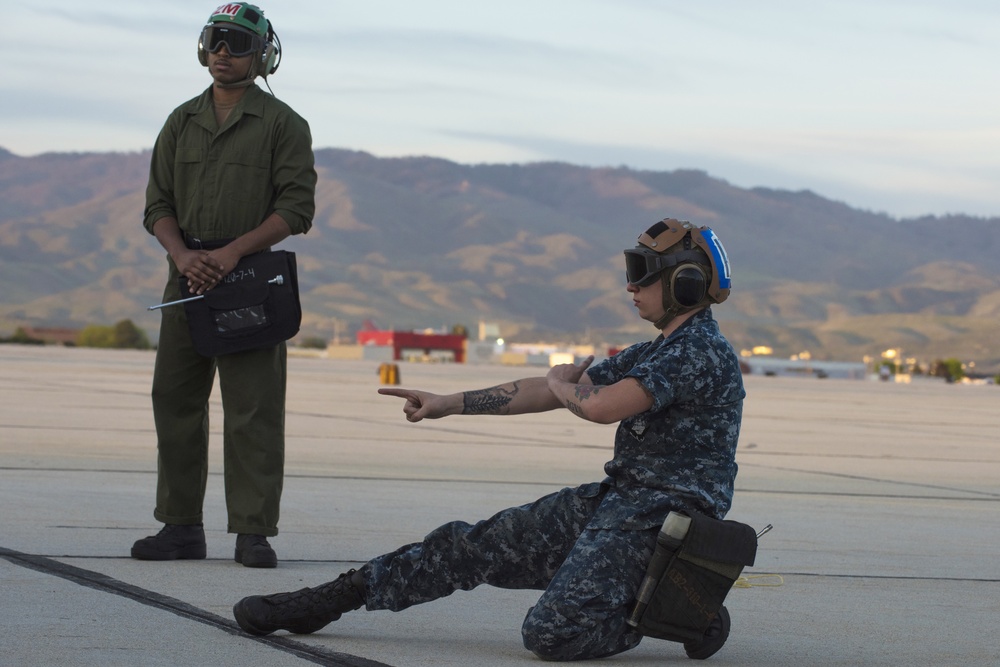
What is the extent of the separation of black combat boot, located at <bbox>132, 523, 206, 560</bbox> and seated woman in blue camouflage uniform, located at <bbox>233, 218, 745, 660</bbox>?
5.50ft

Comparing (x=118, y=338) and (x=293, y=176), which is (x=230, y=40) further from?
(x=118, y=338)

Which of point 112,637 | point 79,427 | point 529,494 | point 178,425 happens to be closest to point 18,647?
point 112,637

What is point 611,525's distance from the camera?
5.21 metres

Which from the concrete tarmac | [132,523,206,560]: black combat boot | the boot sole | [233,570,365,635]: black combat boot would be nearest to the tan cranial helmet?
the concrete tarmac

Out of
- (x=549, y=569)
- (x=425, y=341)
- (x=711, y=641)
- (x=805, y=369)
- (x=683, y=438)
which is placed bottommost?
(x=711, y=641)

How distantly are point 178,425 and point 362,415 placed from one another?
544 inches

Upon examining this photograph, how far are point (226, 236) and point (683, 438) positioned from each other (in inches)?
103

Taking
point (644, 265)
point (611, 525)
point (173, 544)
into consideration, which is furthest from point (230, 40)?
point (611, 525)

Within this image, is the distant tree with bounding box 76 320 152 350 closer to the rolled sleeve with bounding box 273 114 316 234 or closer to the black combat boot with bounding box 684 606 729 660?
the rolled sleeve with bounding box 273 114 316 234

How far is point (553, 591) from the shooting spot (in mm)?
5113

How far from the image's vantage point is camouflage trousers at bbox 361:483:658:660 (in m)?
5.06

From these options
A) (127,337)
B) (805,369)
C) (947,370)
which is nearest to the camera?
(127,337)

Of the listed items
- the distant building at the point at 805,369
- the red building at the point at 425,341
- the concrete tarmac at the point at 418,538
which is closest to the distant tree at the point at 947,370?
the distant building at the point at 805,369

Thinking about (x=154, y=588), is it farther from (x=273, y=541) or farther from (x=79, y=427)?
(x=79, y=427)
